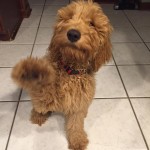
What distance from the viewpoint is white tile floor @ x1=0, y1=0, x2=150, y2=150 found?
1.11m

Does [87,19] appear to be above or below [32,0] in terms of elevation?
above

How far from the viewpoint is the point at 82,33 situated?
776 mm

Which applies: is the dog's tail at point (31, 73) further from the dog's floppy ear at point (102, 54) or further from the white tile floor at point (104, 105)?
the white tile floor at point (104, 105)

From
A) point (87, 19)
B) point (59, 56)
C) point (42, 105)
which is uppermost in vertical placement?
point (87, 19)

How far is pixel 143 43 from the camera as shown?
188 cm

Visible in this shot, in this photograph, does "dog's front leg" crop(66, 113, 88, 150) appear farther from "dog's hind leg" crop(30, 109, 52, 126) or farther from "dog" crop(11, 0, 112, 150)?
"dog's hind leg" crop(30, 109, 52, 126)

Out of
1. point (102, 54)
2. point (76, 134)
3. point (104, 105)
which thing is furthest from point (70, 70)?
point (104, 105)

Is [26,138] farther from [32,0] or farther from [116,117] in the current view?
[32,0]

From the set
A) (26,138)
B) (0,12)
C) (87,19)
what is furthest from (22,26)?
(87,19)

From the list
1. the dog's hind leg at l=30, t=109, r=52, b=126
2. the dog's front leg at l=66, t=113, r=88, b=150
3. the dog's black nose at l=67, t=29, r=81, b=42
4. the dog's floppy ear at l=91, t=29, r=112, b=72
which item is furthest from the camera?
the dog's hind leg at l=30, t=109, r=52, b=126

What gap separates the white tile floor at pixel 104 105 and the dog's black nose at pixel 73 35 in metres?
0.56

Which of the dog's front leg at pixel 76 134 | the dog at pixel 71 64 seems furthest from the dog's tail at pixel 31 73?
the dog's front leg at pixel 76 134

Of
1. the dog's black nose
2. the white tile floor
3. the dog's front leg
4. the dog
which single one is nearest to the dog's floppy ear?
the dog

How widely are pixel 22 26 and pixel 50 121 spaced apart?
1.17m
